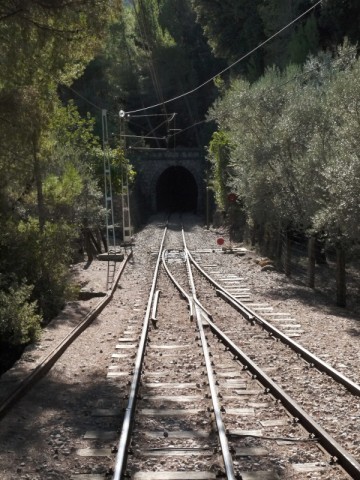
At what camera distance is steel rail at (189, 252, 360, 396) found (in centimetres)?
799

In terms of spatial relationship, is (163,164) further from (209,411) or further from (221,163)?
(209,411)

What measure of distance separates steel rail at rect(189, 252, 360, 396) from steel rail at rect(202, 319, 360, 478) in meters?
0.93

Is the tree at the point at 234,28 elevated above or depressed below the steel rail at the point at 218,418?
above

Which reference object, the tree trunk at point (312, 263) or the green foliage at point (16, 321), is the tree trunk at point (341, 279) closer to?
the tree trunk at point (312, 263)

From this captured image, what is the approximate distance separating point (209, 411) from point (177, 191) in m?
69.7

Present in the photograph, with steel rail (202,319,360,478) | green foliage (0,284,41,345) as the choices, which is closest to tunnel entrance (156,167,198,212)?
green foliage (0,284,41,345)

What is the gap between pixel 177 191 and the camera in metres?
76.2

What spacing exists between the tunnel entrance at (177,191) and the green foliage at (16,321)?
2328 inches

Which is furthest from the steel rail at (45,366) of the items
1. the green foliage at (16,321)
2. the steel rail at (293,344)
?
the steel rail at (293,344)

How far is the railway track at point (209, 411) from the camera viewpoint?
5453mm

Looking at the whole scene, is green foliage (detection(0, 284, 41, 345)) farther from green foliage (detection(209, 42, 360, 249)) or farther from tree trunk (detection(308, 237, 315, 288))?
tree trunk (detection(308, 237, 315, 288))

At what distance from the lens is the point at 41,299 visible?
14492mm

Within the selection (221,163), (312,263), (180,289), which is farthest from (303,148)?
(221,163)

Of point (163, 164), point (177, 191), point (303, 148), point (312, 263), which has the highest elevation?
point (163, 164)
